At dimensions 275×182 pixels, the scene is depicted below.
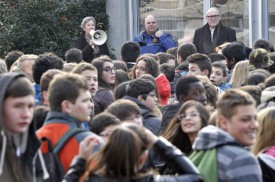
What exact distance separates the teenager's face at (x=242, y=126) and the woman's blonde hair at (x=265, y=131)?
0.83 metres

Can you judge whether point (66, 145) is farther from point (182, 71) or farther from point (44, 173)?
point (182, 71)

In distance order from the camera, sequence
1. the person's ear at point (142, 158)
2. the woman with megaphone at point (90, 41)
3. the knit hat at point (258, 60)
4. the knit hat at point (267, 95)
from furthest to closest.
Result: the woman with megaphone at point (90, 41) → the knit hat at point (258, 60) → the knit hat at point (267, 95) → the person's ear at point (142, 158)

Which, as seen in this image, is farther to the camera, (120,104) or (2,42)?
(2,42)

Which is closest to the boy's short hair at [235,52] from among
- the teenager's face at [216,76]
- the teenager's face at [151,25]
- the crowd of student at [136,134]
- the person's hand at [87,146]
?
the teenager's face at [216,76]

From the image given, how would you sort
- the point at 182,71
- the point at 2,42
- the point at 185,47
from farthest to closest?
the point at 2,42 → the point at 185,47 → the point at 182,71

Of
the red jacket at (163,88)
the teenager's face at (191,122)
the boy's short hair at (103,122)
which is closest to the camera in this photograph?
the boy's short hair at (103,122)

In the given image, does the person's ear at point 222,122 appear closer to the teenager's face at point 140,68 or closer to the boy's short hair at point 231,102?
the boy's short hair at point 231,102

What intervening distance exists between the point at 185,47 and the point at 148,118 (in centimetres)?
465

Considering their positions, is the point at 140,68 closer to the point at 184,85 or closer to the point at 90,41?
the point at 184,85

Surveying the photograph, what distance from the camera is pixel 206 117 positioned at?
6.72 m

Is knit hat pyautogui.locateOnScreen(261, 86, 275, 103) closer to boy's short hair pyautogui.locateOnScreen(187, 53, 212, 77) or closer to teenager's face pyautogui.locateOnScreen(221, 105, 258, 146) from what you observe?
teenager's face pyautogui.locateOnScreen(221, 105, 258, 146)

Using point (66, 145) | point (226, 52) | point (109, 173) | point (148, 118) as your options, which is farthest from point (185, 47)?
point (109, 173)

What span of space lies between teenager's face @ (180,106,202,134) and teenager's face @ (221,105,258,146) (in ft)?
A: 3.61

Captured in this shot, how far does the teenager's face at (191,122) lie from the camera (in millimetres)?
6646
